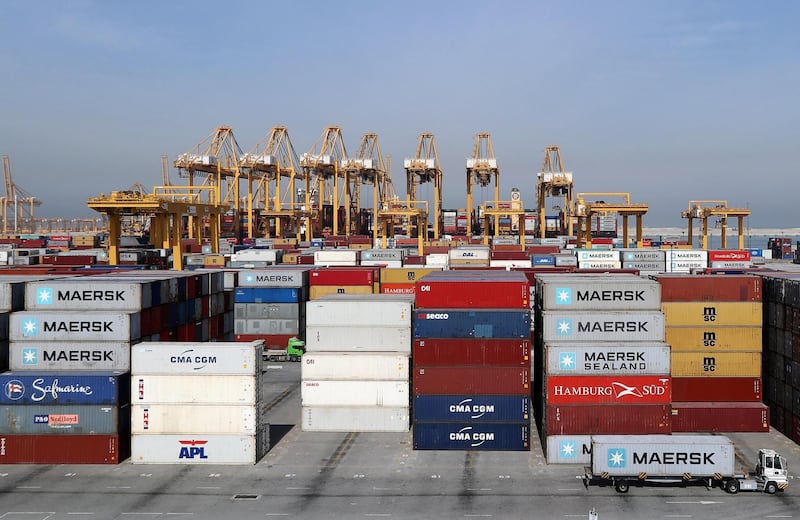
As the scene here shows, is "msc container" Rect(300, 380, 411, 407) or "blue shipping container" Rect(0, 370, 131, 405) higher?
"blue shipping container" Rect(0, 370, 131, 405)

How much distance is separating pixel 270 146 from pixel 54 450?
401 feet

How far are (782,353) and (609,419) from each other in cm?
1100

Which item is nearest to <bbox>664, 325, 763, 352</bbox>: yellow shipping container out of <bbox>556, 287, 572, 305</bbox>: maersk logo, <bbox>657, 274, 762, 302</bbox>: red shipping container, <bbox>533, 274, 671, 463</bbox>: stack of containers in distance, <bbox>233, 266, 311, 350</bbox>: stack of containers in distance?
<bbox>657, 274, 762, 302</bbox>: red shipping container

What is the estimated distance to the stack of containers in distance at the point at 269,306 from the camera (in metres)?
56.5

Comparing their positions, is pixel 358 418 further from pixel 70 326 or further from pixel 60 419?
pixel 70 326

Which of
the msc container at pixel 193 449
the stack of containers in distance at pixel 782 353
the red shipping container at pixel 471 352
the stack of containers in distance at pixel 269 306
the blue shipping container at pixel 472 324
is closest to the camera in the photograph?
the msc container at pixel 193 449

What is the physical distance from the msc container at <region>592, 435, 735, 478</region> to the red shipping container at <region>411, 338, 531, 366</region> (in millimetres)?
6132

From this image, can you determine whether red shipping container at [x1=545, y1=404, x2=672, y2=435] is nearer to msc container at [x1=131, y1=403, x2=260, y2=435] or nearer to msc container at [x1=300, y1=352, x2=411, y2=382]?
msc container at [x1=300, y1=352, x2=411, y2=382]

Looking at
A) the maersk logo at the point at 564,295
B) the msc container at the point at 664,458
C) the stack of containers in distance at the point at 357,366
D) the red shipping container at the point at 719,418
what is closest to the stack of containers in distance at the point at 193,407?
the stack of containers in distance at the point at 357,366

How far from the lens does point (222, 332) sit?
4853 centimetres

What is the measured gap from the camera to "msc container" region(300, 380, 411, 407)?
1407 inches

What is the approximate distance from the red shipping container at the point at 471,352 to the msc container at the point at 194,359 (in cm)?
779

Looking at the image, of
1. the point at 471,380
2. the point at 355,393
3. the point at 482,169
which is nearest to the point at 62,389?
the point at 355,393

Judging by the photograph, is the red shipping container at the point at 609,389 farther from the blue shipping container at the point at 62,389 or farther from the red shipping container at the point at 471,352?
the blue shipping container at the point at 62,389
